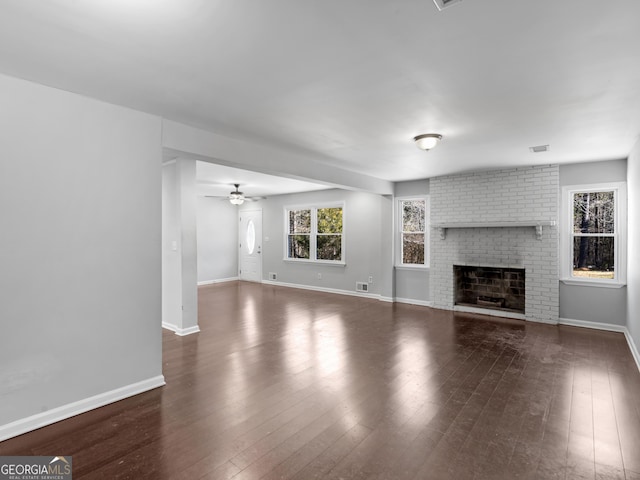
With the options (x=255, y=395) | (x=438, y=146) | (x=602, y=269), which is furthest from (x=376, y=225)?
(x=255, y=395)

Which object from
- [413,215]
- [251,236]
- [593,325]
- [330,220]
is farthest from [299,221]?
[593,325]

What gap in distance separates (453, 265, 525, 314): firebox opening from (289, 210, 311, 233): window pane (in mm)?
4048

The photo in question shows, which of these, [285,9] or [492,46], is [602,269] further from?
[285,9]

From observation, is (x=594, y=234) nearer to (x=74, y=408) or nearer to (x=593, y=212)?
(x=593, y=212)

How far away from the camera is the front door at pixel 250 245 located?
10.3m

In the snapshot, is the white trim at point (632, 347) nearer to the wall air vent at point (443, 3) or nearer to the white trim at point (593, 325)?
the white trim at point (593, 325)

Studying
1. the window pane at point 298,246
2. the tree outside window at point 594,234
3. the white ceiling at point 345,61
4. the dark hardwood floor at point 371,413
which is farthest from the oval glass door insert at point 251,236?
the tree outside window at point 594,234

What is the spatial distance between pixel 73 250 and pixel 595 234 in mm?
6804

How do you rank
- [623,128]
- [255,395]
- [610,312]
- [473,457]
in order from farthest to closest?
[610,312], [623,128], [255,395], [473,457]

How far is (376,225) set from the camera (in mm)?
7848

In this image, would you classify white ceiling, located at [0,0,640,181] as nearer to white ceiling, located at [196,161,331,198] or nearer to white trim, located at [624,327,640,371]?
white trim, located at [624,327,640,371]

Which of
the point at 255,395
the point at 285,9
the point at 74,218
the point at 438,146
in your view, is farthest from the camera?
the point at 438,146

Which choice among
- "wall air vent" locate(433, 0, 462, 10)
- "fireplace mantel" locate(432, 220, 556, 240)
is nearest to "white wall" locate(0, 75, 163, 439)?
"wall air vent" locate(433, 0, 462, 10)

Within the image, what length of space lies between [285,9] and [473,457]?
2.86 meters
